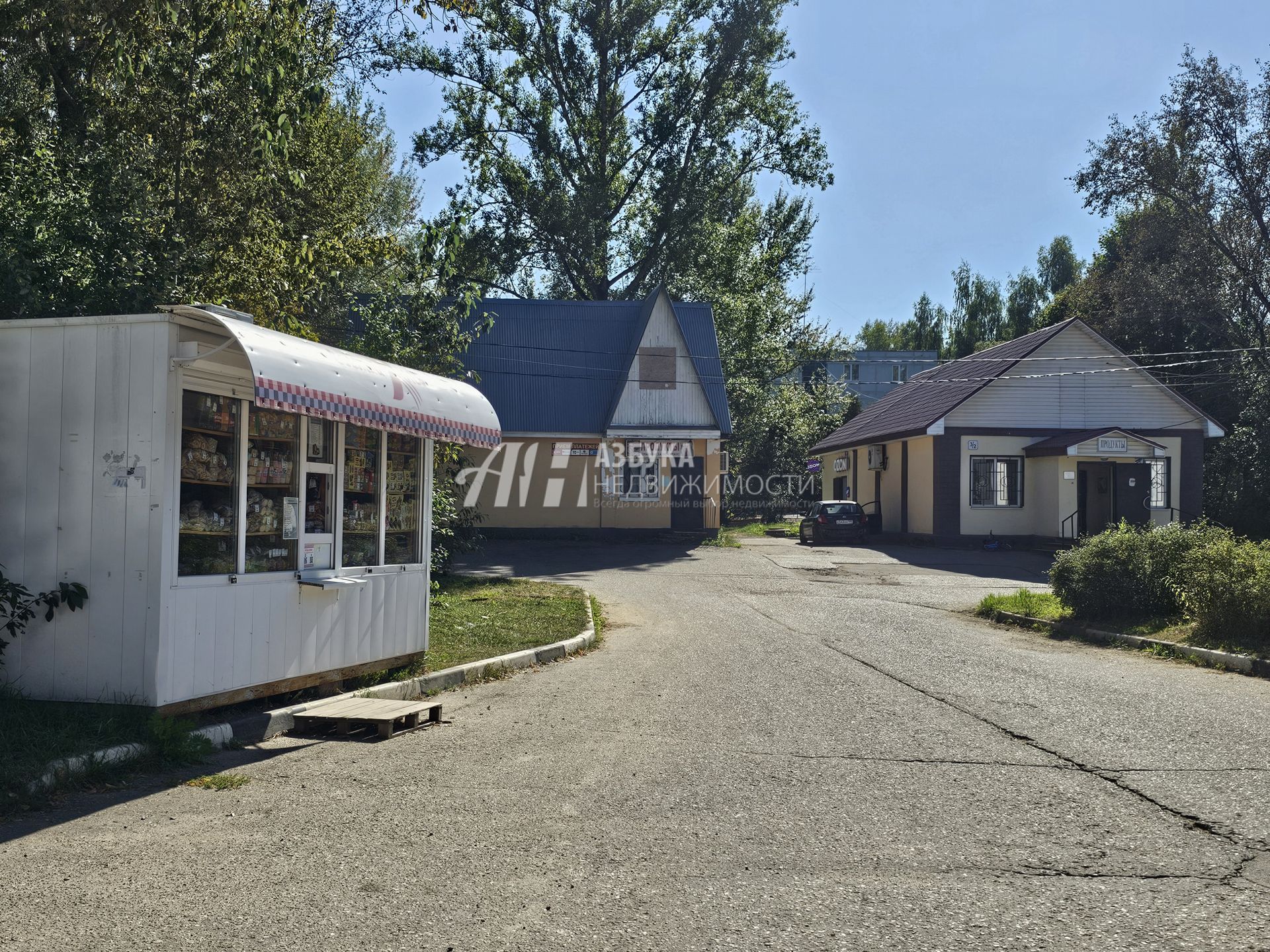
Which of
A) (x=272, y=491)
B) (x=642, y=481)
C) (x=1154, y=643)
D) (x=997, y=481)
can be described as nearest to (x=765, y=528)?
(x=642, y=481)

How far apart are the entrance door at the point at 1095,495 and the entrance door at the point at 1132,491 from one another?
206mm

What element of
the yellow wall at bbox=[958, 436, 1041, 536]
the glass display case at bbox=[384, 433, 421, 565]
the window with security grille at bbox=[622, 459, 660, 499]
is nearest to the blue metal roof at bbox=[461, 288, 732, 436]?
the window with security grille at bbox=[622, 459, 660, 499]

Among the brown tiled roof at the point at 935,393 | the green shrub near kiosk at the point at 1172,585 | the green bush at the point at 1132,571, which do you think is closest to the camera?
the green shrub near kiosk at the point at 1172,585

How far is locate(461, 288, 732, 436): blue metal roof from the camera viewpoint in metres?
35.5

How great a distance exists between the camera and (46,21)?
11781 millimetres

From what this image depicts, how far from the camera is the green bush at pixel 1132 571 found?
14.9 m

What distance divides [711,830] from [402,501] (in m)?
6.05

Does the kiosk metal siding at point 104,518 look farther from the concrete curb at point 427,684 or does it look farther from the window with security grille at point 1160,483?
the window with security grille at point 1160,483

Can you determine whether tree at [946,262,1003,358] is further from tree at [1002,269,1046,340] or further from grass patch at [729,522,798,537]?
grass patch at [729,522,798,537]

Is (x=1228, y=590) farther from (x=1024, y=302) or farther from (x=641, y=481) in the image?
(x=1024, y=302)

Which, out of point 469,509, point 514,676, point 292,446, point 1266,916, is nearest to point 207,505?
point 292,446

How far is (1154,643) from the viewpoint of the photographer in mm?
13367

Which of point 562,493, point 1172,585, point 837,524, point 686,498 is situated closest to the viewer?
point 1172,585

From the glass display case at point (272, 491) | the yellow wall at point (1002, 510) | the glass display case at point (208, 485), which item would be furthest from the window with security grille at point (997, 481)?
the glass display case at point (208, 485)
